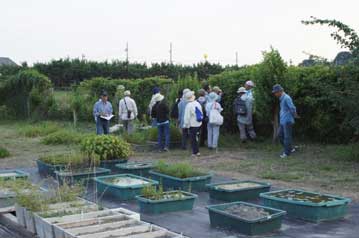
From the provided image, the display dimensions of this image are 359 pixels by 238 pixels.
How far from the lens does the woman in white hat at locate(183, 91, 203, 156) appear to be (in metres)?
14.6

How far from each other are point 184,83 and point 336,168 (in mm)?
6863

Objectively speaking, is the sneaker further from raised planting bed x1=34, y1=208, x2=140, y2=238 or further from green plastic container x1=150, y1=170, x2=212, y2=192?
raised planting bed x1=34, y1=208, x2=140, y2=238

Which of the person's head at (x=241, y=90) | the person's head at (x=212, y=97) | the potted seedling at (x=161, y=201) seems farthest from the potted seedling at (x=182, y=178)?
the person's head at (x=241, y=90)

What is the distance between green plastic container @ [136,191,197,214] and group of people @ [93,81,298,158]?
5908 millimetres

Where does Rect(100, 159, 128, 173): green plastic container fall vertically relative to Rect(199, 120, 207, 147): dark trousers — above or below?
below

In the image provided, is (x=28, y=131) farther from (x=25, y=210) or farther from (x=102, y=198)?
(x=25, y=210)

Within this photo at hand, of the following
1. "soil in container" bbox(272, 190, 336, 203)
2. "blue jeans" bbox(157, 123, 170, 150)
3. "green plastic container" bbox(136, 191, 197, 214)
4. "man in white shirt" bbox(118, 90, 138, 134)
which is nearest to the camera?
"soil in container" bbox(272, 190, 336, 203)

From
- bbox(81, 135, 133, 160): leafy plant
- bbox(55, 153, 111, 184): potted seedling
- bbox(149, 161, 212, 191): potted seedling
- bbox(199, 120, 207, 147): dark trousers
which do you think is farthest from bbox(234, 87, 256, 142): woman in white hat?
bbox(149, 161, 212, 191): potted seedling

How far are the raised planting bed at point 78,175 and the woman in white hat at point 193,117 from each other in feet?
13.5

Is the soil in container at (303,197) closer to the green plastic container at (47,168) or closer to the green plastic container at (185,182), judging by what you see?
the green plastic container at (185,182)

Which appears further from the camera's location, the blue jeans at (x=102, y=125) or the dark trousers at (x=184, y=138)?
the blue jeans at (x=102, y=125)

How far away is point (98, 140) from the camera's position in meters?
12.3

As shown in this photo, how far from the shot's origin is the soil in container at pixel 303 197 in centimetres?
785

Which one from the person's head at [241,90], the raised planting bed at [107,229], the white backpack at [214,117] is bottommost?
the raised planting bed at [107,229]
